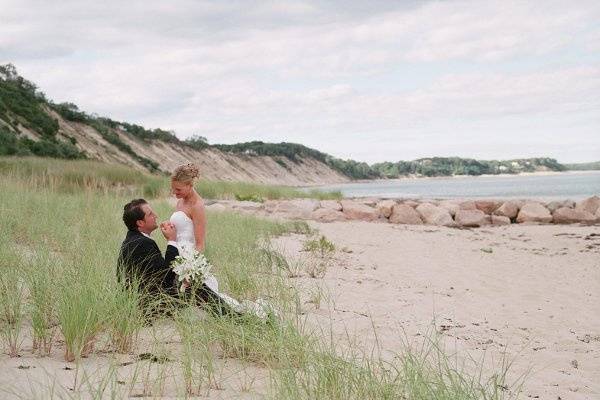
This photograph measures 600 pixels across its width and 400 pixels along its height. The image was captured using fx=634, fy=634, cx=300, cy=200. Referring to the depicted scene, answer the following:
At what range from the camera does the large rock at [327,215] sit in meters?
17.6

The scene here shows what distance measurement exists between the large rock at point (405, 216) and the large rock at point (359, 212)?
541mm

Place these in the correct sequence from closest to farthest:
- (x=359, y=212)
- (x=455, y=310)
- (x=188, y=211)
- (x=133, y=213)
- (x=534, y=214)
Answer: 1. (x=133, y=213)
2. (x=188, y=211)
3. (x=455, y=310)
4. (x=359, y=212)
5. (x=534, y=214)

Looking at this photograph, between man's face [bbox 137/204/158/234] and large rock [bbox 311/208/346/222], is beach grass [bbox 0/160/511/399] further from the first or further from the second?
large rock [bbox 311/208/346/222]

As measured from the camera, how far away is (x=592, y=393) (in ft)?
14.0

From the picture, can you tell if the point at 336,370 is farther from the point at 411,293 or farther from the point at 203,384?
the point at 411,293

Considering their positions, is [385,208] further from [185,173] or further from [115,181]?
[185,173]

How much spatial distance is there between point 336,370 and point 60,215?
6562 millimetres

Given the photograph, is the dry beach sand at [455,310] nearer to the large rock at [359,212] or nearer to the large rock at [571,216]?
the large rock at [359,212]

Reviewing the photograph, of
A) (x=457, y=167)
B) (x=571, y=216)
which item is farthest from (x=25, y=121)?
(x=457, y=167)

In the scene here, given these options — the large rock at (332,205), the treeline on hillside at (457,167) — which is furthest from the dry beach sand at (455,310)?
the treeline on hillside at (457,167)

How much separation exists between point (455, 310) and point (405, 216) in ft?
40.9

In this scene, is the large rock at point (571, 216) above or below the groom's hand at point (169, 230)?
below

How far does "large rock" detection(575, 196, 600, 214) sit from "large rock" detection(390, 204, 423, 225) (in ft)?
17.1

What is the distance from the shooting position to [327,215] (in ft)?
A: 58.4
